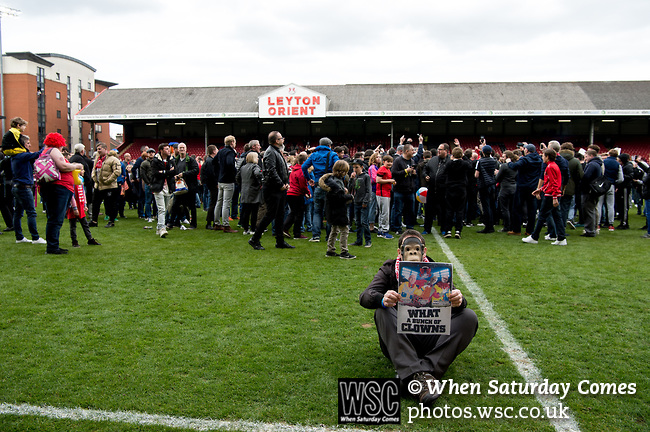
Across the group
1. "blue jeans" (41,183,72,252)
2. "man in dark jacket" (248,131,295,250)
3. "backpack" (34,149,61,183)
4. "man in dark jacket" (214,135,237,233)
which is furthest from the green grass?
"man in dark jacket" (214,135,237,233)

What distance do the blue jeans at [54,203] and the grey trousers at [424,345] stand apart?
6245mm

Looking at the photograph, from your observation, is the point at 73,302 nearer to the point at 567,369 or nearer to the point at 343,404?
the point at 343,404

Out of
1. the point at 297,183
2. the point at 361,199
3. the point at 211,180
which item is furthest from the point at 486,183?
the point at 211,180

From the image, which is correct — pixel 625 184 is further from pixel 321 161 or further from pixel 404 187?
pixel 321 161

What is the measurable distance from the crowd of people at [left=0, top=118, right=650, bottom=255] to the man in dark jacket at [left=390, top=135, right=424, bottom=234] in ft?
0.08

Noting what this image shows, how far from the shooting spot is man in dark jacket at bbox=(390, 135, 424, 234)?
1040cm

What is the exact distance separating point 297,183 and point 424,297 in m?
6.41

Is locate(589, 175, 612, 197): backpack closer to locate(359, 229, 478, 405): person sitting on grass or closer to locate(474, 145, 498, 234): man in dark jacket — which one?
locate(474, 145, 498, 234): man in dark jacket

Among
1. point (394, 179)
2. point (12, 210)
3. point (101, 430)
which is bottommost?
point (101, 430)

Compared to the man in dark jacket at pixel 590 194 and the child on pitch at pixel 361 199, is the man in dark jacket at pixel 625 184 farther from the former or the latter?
the child on pitch at pixel 361 199

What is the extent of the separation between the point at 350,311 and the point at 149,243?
5578 mm

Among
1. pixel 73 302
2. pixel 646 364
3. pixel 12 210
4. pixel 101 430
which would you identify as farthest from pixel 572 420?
pixel 12 210

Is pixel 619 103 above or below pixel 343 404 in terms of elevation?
above

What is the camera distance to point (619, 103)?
30.4 meters
